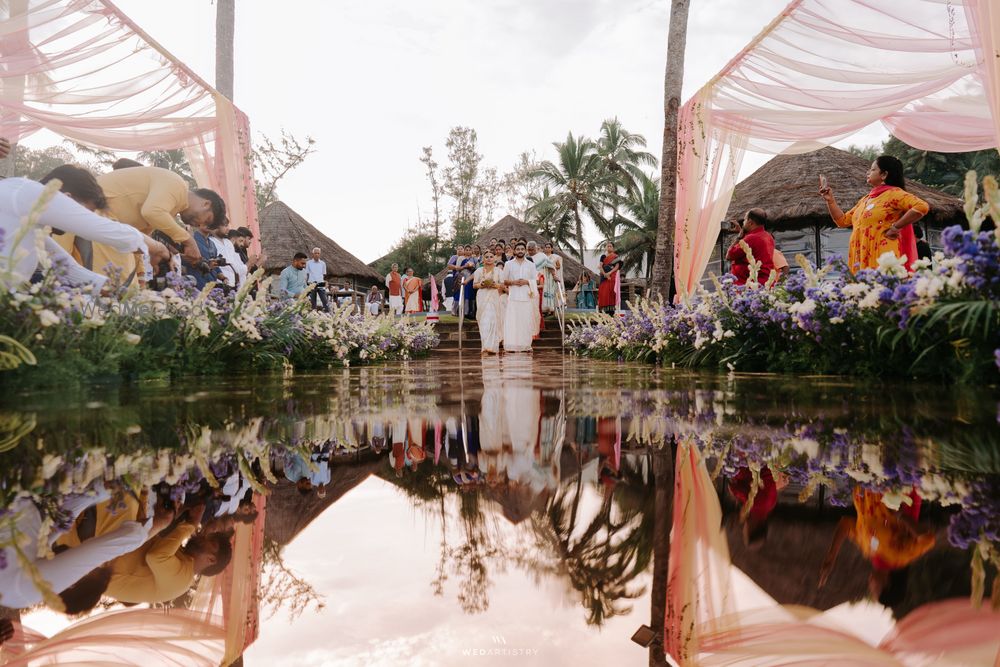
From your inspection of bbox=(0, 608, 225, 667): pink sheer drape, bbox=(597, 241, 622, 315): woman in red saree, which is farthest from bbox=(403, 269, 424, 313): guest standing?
bbox=(0, 608, 225, 667): pink sheer drape

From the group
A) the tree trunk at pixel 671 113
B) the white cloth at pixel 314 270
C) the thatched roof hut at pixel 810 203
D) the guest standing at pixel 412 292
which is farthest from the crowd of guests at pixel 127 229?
the thatched roof hut at pixel 810 203

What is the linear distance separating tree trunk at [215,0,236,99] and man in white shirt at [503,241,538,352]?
5279mm

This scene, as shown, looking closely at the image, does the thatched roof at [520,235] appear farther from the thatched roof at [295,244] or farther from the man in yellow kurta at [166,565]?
the man in yellow kurta at [166,565]

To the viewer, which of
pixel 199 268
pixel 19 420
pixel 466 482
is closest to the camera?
pixel 466 482

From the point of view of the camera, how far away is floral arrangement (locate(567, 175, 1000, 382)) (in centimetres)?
278

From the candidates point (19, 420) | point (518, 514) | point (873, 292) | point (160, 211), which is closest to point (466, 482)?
point (518, 514)

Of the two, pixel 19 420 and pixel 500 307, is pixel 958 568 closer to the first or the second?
pixel 19 420

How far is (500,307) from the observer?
11.8 m

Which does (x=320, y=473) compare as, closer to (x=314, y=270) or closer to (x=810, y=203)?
(x=314, y=270)

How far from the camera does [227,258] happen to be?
7078mm

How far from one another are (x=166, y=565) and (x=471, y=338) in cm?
1453

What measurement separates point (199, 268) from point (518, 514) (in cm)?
651

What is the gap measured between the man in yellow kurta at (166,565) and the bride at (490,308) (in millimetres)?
10562

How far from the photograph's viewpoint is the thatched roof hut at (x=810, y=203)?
17.8 meters
